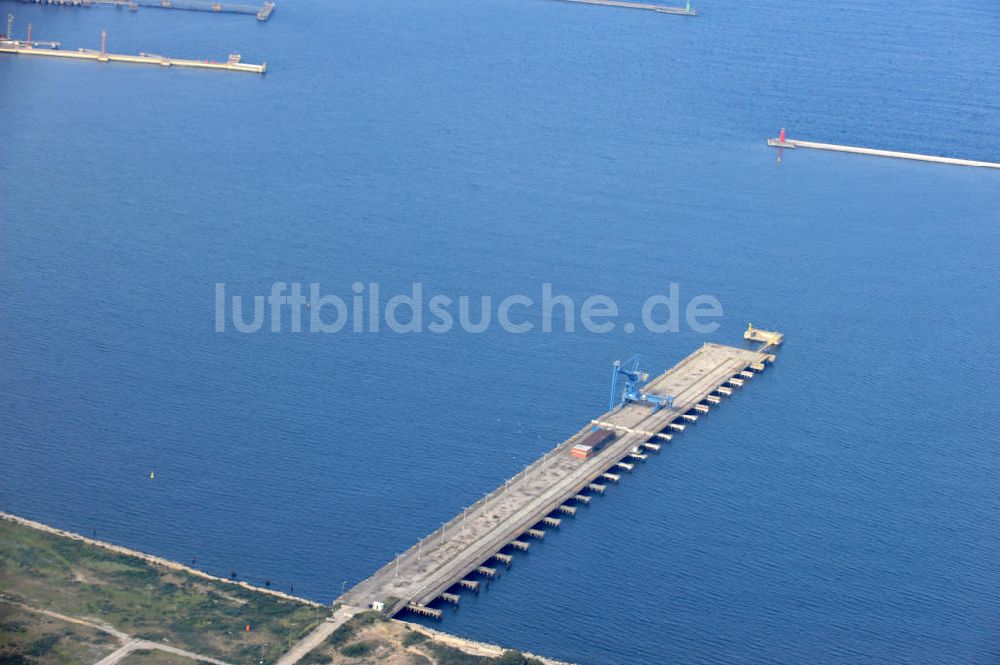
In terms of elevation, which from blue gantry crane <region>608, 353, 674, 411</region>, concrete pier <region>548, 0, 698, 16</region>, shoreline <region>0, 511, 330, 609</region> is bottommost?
shoreline <region>0, 511, 330, 609</region>

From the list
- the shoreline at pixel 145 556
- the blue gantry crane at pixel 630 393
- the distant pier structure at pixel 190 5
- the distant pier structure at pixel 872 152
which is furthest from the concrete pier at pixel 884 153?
the shoreline at pixel 145 556

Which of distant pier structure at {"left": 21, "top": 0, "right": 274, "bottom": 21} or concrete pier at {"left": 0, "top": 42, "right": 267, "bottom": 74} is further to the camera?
distant pier structure at {"left": 21, "top": 0, "right": 274, "bottom": 21}

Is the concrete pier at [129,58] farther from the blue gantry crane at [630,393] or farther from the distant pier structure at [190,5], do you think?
the blue gantry crane at [630,393]

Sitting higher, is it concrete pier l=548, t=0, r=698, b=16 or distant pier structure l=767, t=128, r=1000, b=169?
concrete pier l=548, t=0, r=698, b=16

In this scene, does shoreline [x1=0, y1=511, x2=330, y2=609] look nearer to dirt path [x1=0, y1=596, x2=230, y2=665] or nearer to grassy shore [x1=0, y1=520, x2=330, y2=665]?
grassy shore [x1=0, y1=520, x2=330, y2=665]

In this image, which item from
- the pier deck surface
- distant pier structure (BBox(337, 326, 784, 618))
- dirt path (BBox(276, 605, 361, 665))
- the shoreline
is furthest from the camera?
distant pier structure (BBox(337, 326, 784, 618))

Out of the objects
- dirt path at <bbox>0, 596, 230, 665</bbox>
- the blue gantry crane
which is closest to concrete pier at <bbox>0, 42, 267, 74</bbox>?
the blue gantry crane

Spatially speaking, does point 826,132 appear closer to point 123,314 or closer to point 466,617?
point 123,314

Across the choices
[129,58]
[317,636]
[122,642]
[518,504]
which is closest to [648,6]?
[129,58]

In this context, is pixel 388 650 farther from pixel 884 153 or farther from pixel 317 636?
pixel 884 153
